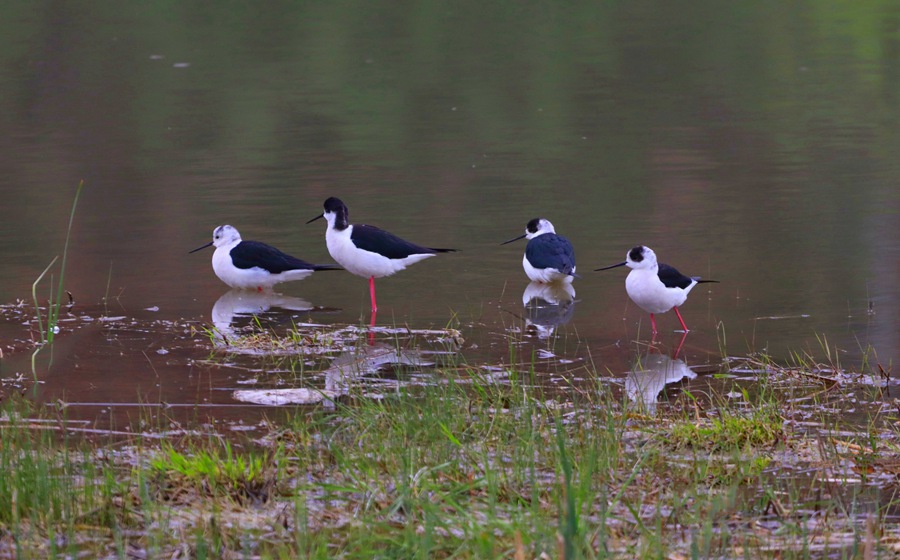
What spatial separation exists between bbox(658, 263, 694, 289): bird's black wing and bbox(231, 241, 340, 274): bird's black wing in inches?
109

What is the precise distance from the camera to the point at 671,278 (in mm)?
7961

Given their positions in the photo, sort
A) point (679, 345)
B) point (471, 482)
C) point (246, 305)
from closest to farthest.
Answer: point (471, 482) < point (679, 345) < point (246, 305)

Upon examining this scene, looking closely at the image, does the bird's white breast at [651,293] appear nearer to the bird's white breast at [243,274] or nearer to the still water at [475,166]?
the still water at [475,166]

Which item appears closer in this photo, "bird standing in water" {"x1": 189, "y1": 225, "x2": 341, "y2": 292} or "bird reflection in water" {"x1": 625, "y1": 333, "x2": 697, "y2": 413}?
"bird reflection in water" {"x1": 625, "y1": 333, "x2": 697, "y2": 413}

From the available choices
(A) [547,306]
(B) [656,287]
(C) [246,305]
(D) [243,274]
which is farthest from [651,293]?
(D) [243,274]

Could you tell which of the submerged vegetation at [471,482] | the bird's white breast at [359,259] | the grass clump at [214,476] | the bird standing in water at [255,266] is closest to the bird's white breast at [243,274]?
the bird standing in water at [255,266]

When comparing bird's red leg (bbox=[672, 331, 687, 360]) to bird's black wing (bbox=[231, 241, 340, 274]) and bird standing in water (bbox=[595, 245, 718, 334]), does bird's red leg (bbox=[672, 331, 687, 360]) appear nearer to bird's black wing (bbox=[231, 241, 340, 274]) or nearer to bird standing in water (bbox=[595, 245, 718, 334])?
bird standing in water (bbox=[595, 245, 718, 334])

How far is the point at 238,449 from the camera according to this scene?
5.23 meters

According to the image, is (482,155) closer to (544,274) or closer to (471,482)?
(544,274)

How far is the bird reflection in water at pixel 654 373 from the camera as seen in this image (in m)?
6.33

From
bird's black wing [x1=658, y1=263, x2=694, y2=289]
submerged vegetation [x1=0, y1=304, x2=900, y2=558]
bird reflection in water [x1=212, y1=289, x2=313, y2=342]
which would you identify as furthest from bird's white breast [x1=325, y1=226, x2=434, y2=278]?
submerged vegetation [x1=0, y1=304, x2=900, y2=558]

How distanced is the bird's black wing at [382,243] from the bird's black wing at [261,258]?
49 centimetres

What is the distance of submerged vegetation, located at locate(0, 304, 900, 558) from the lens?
3930mm

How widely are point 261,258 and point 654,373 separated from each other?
3.51m
